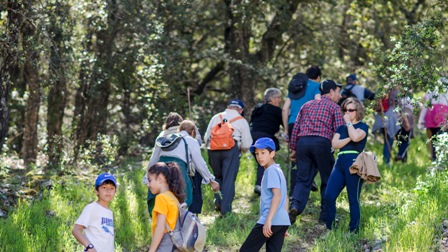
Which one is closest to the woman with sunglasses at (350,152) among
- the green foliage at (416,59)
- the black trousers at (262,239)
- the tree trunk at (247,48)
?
the green foliage at (416,59)

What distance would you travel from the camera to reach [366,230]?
9.40m

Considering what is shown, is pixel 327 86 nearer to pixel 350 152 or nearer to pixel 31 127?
pixel 350 152

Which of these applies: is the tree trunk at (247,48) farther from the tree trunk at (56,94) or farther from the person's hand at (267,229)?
the person's hand at (267,229)

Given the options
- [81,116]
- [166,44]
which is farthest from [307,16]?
[81,116]

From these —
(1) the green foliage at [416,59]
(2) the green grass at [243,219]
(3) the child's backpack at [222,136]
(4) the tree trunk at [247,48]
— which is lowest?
(2) the green grass at [243,219]

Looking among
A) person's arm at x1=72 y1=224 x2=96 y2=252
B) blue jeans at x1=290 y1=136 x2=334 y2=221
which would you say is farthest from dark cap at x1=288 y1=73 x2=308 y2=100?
person's arm at x1=72 y1=224 x2=96 y2=252

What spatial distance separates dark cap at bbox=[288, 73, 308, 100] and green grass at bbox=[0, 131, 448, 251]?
5.45 feet

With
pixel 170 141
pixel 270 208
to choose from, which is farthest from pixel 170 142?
pixel 270 208

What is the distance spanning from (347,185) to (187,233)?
322 centimetres

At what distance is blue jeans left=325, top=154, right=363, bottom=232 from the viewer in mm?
9469

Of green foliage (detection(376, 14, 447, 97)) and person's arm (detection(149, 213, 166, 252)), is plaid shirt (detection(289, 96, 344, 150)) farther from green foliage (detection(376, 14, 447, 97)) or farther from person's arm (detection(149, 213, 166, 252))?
person's arm (detection(149, 213, 166, 252))

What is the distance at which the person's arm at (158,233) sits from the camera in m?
6.75

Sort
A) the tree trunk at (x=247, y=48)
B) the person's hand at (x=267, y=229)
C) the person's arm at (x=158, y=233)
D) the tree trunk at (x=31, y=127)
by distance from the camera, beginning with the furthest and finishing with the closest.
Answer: the tree trunk at (x=247, y=48) < the tree trunk at (x=31, y=127) < the person's hand at (x=267, y=229) < the person's arm at (x=158, y=233)

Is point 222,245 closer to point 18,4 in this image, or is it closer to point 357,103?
point 357,103
